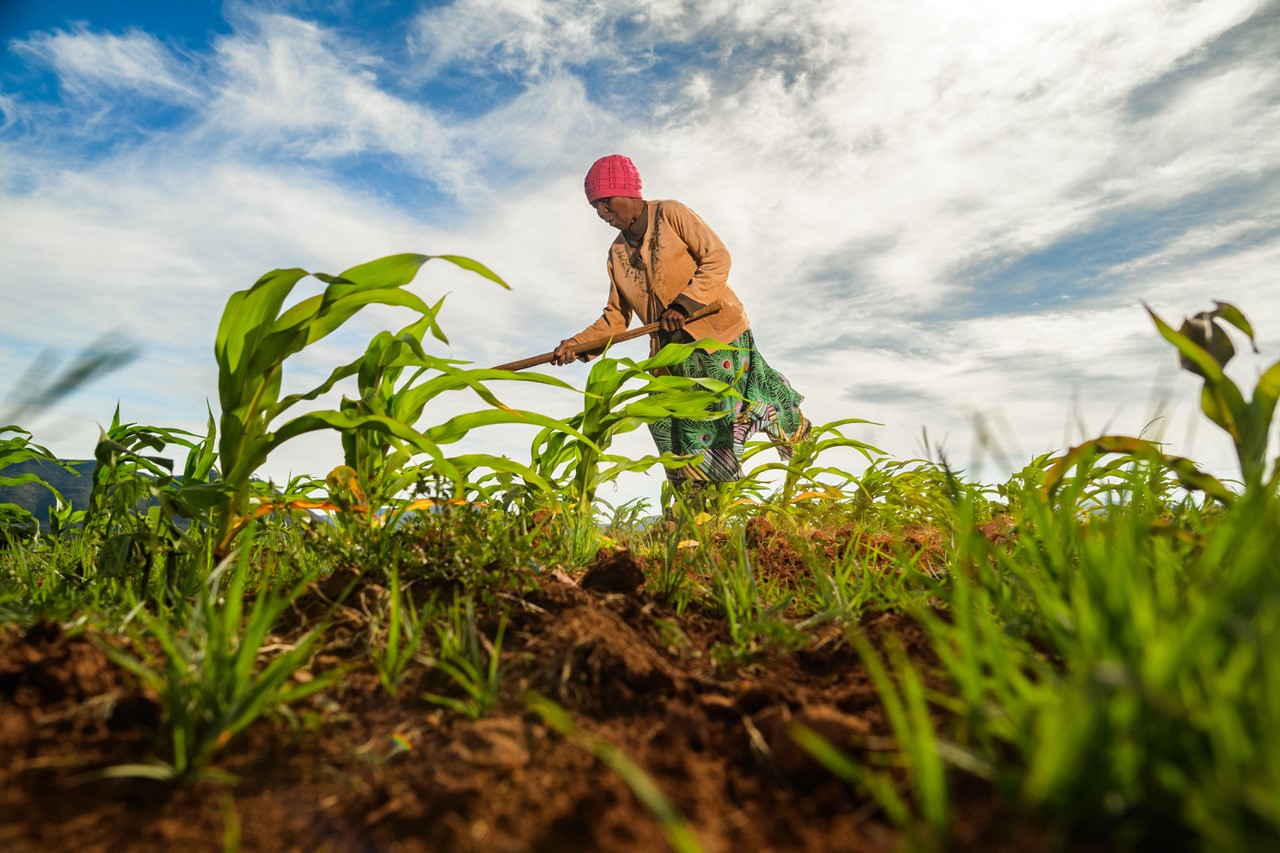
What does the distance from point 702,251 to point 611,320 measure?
0.83 meters

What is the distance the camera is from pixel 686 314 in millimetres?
4812

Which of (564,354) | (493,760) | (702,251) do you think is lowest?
(493,760)

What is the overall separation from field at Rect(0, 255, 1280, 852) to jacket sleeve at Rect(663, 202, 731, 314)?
310 cm

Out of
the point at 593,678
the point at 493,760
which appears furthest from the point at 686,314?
the point at 493,760

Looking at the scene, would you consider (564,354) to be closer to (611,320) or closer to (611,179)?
(611,320)

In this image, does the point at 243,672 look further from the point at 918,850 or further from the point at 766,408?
the point at 766,408

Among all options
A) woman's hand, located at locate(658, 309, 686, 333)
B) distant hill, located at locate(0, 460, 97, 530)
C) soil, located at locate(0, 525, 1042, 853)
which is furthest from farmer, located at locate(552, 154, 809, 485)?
soil, located at locate(0, 525, 1042, 853)

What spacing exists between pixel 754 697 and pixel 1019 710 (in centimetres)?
40

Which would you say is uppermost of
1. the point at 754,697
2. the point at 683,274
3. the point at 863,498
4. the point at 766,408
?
the point at 683,274

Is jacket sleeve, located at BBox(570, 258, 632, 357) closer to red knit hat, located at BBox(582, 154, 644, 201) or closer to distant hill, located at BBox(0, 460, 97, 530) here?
red knit hat, located at BBox(582, 154, 644, 201)

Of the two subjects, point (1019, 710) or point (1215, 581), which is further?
point (1215, 581)

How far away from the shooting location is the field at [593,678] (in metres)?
0.65

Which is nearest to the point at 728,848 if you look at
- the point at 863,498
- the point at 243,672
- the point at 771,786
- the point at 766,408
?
the point at 771,786

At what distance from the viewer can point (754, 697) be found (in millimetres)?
1025
